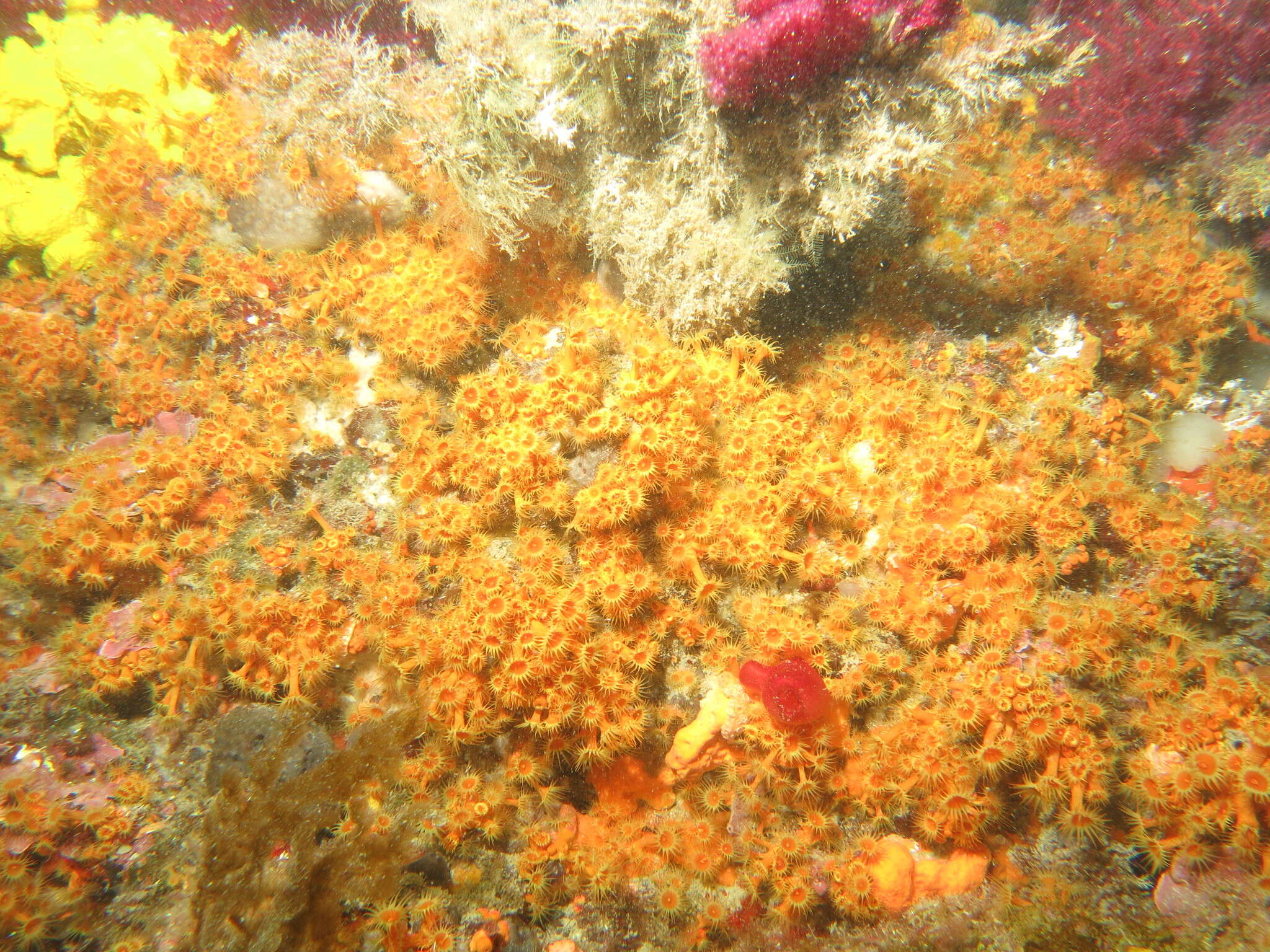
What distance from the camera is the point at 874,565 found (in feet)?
13.3

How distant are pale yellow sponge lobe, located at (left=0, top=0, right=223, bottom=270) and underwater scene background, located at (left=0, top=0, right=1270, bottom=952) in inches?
7.0

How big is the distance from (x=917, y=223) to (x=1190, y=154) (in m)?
2.78

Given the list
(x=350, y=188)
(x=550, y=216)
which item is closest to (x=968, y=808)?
(x=550, y=216)

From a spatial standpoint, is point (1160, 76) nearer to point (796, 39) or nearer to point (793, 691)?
point (796, 39)

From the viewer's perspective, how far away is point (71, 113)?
18.9 feet

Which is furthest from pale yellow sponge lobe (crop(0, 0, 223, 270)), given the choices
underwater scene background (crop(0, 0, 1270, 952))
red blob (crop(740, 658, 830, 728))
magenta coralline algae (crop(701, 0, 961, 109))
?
red blob (crop(740, 658, 830, 728))

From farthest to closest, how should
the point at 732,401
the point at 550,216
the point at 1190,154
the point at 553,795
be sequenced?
the point at 1190,154, the point at 550,216, the point at 732,401, the point at 553,795

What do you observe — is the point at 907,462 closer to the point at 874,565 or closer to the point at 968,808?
the point at 874,565

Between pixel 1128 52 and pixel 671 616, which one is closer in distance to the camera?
pixel 671 616

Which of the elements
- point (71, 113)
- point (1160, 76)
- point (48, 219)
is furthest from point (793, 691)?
point (71, 113)

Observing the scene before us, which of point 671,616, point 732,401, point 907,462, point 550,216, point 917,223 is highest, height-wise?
point 550,216

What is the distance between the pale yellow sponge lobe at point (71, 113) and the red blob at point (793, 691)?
7166 mm

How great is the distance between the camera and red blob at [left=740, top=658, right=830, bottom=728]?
11.8 feet

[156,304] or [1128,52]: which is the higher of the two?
[1128,52]
